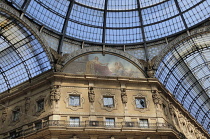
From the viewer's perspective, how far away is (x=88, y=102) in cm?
3475

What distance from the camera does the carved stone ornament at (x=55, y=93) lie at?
33906mm

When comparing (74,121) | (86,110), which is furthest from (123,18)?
(74,121)

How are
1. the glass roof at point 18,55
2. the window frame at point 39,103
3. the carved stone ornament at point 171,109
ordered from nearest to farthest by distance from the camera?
the window frame at point 39,103 < the glass roof at point 18,55 < the carved stone ornament at point 171,109

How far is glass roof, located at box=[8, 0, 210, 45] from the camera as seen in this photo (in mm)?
41312

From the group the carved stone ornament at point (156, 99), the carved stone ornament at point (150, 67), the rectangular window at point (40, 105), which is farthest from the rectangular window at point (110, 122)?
the carved stone ornament at point (150, 67)

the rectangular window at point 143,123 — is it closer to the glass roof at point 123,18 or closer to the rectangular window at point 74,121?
the rectangular window at point 74,121

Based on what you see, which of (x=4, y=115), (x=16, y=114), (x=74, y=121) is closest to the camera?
(x=74, y=121)

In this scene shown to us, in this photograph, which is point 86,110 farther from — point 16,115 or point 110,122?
point 16,115

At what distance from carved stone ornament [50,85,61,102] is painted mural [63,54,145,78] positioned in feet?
10.5

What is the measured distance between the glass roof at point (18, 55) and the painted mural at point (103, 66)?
14.7 ft

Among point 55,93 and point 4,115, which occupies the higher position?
point 55,93

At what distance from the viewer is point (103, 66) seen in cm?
3828

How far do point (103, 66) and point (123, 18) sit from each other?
10.3m

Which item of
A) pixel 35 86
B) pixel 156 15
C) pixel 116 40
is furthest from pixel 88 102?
pixel 156 15
